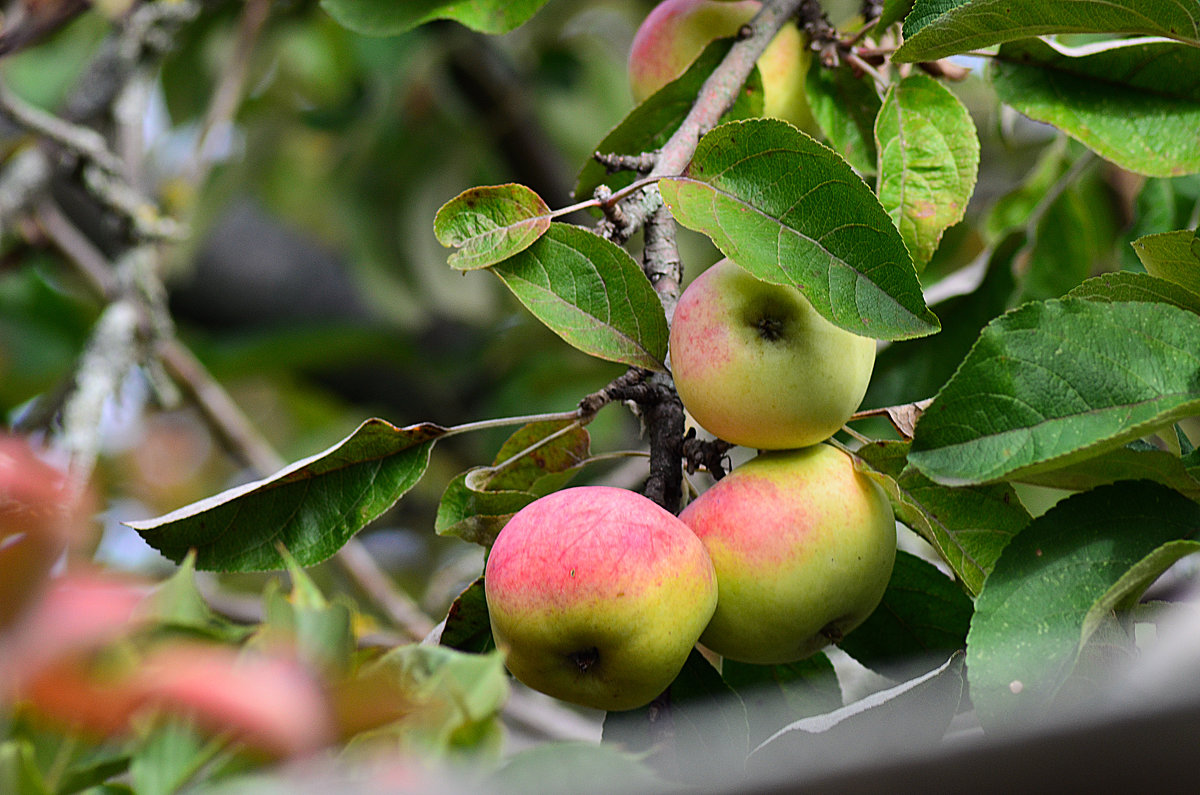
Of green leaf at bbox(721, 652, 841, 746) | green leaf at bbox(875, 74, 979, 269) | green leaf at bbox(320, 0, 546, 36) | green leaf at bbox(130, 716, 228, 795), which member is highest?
green leaf at bbox(320, 0, 546, 36)

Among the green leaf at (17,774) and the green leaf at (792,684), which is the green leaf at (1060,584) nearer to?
the green leaf at (792,684)

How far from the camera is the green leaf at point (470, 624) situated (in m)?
0.65

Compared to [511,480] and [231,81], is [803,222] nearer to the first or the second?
[511,480]

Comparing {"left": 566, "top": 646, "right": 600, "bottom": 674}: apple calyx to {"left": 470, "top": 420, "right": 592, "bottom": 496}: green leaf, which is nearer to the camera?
{"left": 566, "top": 646, "right": 600, "bottom": 674}: apple calyx

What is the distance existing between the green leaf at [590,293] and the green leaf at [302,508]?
A: 0.12m

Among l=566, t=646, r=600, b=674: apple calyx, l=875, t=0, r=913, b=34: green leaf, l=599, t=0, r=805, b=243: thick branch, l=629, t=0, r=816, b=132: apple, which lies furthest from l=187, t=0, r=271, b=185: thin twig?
l=566, t=646, r=600, b=674: apple calyx

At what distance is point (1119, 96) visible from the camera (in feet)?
2.41

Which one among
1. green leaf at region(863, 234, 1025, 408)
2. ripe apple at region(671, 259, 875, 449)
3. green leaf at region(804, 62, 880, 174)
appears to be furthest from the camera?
green leaf at region(863, 234, 1025, 408)

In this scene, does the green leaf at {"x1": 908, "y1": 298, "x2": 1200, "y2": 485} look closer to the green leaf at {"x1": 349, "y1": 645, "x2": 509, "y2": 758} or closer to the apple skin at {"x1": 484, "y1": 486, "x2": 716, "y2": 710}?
the apple skin at {"x1": 484, "y1": 486, "x2": 716, "y2": 710}

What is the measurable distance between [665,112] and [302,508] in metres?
0.38

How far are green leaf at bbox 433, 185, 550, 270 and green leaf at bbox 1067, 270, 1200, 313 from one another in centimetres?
30

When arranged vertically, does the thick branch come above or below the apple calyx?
above

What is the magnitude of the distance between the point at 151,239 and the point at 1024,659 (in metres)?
1.13

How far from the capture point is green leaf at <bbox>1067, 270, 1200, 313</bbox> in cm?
58
